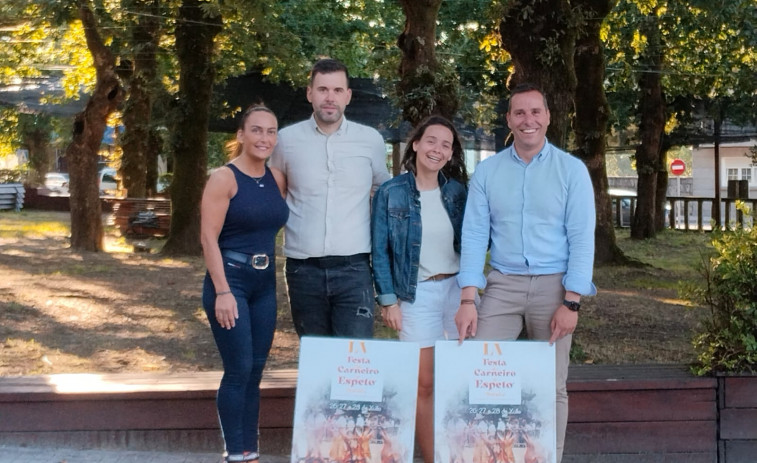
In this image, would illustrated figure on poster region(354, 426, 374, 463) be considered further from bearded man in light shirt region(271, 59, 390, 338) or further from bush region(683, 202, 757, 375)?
bush region(683, 202, 757, 375)

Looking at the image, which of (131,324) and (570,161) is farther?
(131,324)

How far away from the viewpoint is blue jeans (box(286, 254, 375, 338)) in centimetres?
479

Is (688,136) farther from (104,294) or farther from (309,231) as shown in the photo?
(309,231)

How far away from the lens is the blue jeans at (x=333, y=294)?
479 centimetres

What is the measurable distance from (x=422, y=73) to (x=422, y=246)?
5.93 meters

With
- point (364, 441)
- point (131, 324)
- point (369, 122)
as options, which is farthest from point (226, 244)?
point (369, 122)

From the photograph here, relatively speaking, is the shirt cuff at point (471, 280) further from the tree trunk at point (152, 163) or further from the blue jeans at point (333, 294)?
the tree trunk at point (152, 163)

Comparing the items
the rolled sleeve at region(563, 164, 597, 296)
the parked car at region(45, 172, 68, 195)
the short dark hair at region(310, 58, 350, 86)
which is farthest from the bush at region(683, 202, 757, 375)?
the parked car at region(45, 172, 68, 195)

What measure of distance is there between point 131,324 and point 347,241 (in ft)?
21.9

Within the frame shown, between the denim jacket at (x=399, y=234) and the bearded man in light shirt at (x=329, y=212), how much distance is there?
0.11 metres

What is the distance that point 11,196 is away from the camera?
39531 mm

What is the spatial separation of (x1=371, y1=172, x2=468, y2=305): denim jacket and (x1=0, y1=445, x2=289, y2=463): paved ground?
5.25 feet

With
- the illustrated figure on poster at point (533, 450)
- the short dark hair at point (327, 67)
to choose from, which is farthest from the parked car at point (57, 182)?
the illustrated figure on poster at point (533, 450)

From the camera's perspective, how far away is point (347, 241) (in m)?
4.77
